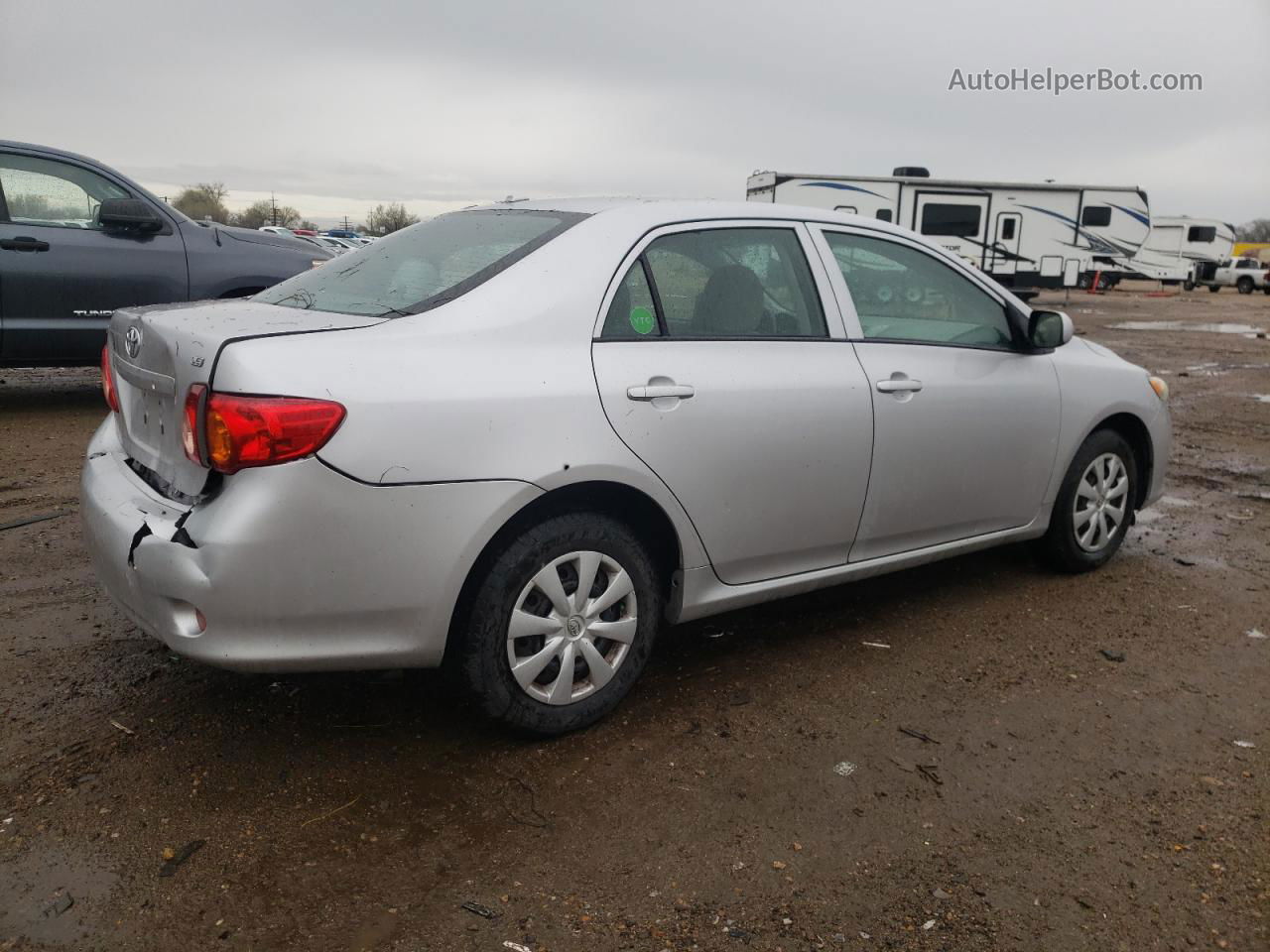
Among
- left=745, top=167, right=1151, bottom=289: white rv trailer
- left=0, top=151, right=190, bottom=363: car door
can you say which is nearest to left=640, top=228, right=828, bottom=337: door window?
left=0, top=151, right=190, bottom=363: car door

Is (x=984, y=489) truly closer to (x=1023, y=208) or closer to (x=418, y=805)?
(x=418, y=805)

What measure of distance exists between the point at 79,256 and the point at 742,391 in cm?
591

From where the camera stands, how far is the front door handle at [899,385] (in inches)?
143

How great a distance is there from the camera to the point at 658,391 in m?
3.05

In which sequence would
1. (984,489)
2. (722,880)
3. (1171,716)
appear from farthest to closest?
(984,489) < (1171,716) < (722,880)

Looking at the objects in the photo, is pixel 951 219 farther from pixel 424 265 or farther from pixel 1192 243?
pixel 424 265

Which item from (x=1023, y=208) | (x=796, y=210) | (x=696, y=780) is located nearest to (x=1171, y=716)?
(x=696, y=780)

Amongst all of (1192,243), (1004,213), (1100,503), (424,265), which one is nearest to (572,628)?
(424,265)

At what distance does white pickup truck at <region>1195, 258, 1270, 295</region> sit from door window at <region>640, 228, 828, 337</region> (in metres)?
43.1

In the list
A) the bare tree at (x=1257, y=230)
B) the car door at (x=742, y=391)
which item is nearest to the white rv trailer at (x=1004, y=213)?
the car door at (x=742, y=391)

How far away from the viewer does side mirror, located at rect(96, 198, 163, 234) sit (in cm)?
728

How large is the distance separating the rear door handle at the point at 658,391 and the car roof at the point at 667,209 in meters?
0.55

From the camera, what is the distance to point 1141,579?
15.6 feet

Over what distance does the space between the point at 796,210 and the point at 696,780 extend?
6.72ft
